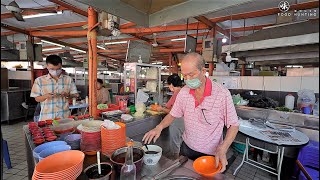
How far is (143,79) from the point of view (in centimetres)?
563

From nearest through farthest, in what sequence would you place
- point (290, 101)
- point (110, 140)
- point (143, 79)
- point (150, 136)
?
point (110, 140), point (150, 136), point (290, 101), point (143, 79)

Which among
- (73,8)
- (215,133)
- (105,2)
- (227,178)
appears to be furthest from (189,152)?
(73,8)

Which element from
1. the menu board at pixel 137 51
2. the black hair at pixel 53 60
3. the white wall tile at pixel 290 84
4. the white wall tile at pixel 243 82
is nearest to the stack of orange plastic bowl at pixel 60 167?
the black hair at pixel 53 60

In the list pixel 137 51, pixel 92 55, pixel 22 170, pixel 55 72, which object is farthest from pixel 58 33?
pixel 92 55

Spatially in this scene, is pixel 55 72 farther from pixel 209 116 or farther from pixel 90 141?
pixel 209 116

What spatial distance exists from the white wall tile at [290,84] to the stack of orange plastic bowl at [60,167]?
4.75 meters

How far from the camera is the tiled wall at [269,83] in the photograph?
3951 millimetres

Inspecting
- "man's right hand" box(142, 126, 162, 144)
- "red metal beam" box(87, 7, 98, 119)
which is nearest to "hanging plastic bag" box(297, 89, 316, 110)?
"man's right hand" box(142, 126, 162, 144)

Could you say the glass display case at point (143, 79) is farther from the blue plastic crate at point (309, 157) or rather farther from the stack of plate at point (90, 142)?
the blue plastic crate at point (309, 157)

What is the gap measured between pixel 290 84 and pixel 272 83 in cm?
39

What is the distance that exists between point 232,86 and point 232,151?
76.2 inches

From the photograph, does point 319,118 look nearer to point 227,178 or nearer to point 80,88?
point 227,178

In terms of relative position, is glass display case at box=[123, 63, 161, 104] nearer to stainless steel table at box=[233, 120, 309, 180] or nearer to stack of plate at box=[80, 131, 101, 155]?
stainless steel table at box=[233, 120, 309, 180]

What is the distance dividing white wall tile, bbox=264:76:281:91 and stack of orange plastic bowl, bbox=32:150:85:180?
4.79m
